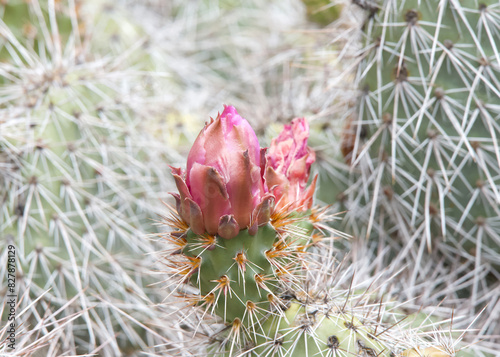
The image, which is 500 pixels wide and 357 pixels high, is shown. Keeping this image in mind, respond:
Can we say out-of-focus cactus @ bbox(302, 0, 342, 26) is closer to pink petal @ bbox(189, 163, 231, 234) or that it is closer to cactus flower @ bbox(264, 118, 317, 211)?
cactus flower @ bbox(264, 118, 317, 211)

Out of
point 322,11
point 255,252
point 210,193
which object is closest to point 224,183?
point 210,193

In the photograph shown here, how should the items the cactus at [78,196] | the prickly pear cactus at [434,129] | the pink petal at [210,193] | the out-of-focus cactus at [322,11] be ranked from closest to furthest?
the pink petal at [210,193] < the prickly pear cactus at [434,129] < the cactus at [78,196] < the out-of-focus cactus at [322,11]

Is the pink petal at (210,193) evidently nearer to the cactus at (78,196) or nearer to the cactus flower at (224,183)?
the cactus flower at (224,183)

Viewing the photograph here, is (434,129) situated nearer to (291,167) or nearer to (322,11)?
(291,167)

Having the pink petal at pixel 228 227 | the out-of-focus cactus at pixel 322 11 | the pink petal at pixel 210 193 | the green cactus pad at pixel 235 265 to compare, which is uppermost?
the out-of-focus cactus at pixel 322 11

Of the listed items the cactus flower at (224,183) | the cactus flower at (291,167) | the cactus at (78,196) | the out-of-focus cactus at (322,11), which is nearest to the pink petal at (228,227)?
the cactus flower at (224,183)

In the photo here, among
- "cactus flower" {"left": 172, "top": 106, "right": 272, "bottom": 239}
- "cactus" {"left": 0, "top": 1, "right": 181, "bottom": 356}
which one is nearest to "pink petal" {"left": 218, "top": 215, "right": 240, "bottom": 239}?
"cactus flower" {"left": 172, "top": 106, "right": 272, "bottom": 239}
